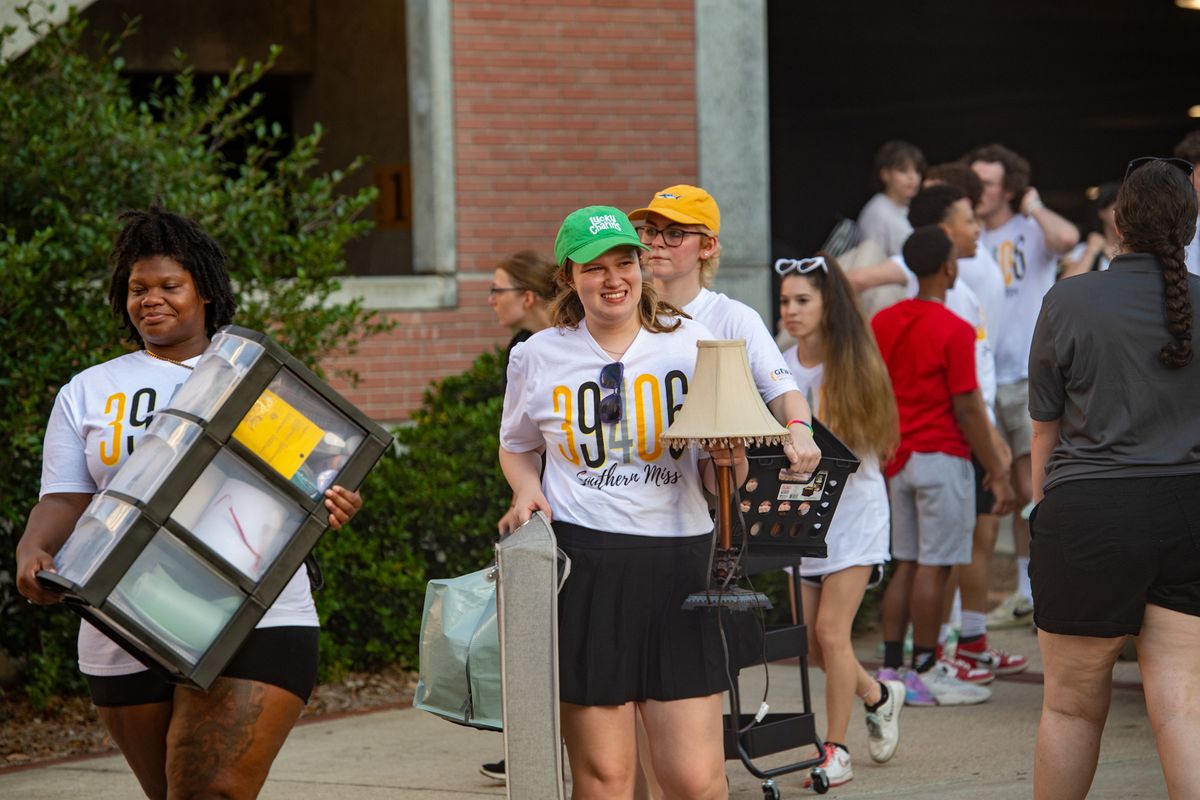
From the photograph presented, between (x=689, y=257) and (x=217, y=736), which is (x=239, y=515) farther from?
(x=689, y=257)

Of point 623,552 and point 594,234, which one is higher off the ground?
point 594,234

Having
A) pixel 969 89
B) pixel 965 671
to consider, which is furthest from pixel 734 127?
pixel 969 89

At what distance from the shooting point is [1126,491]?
4.18 m

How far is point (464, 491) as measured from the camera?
7.67m

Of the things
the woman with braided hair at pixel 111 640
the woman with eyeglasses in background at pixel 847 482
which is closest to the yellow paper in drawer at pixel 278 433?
the woman with braided hair at pixel 111 640

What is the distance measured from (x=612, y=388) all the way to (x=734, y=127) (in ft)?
22.3

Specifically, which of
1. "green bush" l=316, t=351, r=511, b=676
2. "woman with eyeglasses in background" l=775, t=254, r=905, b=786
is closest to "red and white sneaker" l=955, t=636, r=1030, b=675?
"woman with eyeglasses in background" l=775, t=254, r=905, b=786

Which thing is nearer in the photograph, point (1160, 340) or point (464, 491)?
point (1160, 340)

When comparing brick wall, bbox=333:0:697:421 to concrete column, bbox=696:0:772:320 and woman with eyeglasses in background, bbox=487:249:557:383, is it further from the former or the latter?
woman with eyeglasses in background, bbox=487:249:557:383

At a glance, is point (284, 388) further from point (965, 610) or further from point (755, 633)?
point (965, 610)

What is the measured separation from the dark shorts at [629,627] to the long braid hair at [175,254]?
1.06 m

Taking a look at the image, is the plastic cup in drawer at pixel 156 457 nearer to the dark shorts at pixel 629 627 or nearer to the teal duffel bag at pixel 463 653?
the teal duffel bag at pixel 463 653

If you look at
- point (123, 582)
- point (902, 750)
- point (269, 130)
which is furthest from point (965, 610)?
point (269, 130)

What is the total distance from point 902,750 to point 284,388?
350 centimetres
